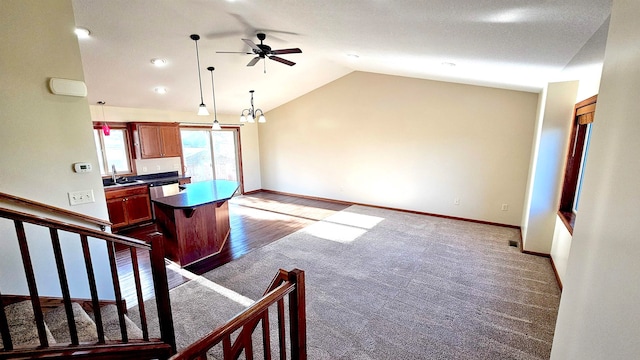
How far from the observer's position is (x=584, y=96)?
2857 millimetres

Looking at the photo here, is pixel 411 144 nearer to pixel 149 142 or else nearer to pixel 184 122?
pixel 184 122

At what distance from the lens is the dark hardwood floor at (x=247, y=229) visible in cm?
319

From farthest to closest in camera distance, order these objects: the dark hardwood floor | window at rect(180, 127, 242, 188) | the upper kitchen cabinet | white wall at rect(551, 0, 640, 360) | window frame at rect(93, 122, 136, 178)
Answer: window at rect(180, 127, 242, 188), the upper kitchen cabinet, window frame at rect(93, 122, 136, 178), the dark hardwood floor, white wall at rect(551, 0, 640, 360)

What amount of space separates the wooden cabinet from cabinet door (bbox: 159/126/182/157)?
94cm

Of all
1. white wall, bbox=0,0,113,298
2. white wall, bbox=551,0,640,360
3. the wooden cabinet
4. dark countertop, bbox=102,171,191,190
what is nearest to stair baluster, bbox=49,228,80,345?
white wall, bbox=0,0,113,298

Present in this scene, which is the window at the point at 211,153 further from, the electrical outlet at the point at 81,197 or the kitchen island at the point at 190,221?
the electrical outlet at the point at 81,197

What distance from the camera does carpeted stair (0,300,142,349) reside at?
1.58 metres

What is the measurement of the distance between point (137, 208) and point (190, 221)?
2108 millimetres

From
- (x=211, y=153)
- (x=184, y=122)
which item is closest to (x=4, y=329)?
(x=184, y=122)

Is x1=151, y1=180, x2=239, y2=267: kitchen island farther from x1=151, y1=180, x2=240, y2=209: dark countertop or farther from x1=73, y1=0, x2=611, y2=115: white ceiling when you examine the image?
x1=73, y1=0, x2=611, y2=115: white ceiling

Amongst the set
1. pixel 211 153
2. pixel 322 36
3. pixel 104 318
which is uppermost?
pixel 322 36

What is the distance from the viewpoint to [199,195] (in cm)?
381

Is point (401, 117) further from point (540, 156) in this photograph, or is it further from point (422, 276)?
point (422, 276)

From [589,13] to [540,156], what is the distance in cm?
253
